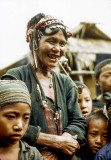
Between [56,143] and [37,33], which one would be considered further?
[37,33]

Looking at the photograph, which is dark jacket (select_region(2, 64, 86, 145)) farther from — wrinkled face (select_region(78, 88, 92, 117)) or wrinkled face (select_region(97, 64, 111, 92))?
wrinkled face (select_region(97, 64, 111, 92))

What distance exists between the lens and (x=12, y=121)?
8.27 ft

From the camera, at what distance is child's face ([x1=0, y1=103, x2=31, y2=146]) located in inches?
99.3

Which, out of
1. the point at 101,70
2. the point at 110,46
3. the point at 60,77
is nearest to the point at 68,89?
the point at 60,77

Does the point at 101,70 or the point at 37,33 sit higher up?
the point at 37,33

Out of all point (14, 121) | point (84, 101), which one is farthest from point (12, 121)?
point (84, 101)

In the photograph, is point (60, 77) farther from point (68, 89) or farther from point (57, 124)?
point (57, 124)

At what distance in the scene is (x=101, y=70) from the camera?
525cm

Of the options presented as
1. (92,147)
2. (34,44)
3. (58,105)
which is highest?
(34,44)

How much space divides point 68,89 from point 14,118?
982 millimetres

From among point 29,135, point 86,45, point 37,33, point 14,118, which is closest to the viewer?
point 14,118

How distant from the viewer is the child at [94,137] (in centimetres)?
354

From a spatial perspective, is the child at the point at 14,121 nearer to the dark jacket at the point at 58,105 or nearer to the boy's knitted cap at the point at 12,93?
the boy's knitted cap at the point at 12,93

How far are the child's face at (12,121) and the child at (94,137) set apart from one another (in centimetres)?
111
